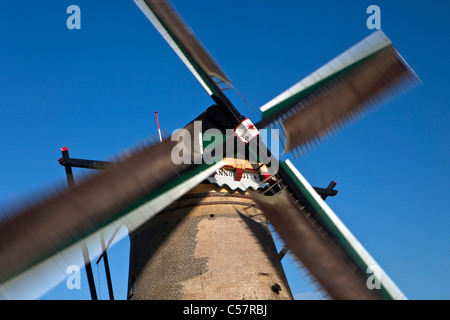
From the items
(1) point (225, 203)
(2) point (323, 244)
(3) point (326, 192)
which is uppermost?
(3) point (326, 192)

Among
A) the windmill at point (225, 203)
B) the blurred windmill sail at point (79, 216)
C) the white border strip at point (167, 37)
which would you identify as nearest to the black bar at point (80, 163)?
the windmill at point (225, 203)

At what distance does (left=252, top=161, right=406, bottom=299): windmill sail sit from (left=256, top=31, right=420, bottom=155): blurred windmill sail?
35.7 inches

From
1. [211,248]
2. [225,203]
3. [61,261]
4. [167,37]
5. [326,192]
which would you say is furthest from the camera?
[326,192]

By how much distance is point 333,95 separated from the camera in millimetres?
11852

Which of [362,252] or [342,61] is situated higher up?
[342,61]

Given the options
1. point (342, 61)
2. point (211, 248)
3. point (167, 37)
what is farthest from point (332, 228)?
point (167, 37)

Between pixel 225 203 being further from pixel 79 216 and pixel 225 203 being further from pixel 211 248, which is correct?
pixel 79 216

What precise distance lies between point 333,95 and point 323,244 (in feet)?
10.5

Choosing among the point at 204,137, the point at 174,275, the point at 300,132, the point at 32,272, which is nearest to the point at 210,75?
the point at 204,137

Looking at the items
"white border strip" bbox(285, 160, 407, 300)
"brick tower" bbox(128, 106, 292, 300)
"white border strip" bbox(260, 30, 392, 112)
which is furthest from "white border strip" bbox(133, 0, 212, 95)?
"white border strip" bbox(285, 160, 407, 300)

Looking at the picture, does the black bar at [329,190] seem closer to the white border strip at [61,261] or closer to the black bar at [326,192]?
the black bar at [326,192]

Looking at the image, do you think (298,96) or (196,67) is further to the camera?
(196,67)

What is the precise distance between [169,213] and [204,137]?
171 centimetres
